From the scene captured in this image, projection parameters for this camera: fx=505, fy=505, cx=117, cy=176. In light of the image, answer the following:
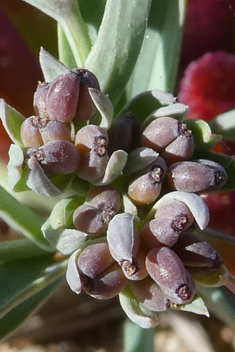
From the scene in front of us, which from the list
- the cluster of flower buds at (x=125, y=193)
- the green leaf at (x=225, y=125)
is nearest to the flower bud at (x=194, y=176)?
the cluster of flower buds at (x=125, y=193)

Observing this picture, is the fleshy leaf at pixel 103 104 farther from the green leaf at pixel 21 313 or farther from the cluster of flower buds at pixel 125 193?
the green leaf at pixel 21 313

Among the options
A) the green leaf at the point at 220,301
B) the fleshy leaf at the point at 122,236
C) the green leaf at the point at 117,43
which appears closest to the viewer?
the fleshy leaf at the point at 122,236

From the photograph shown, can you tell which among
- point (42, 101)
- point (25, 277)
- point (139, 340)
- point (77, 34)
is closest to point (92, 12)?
point (77, 34)

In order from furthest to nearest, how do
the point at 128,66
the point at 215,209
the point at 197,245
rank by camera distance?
the point at 215,209
the point at 128,66
the point at 197,245

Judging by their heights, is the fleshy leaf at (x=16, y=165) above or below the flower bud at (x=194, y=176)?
above

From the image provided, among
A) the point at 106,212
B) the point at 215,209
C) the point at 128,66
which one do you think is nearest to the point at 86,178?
the point at 106,212

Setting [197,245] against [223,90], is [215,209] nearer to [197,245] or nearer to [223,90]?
[223,90]
